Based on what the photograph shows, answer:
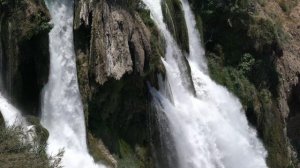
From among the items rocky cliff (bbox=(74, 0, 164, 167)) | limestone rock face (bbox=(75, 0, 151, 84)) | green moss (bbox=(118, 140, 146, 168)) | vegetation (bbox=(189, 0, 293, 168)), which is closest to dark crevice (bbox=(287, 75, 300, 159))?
vegetation (bbox=(189, 0, 293, 168))

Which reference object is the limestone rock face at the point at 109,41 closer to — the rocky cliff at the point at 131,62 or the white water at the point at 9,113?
the rocky cliff at the point at 131,62

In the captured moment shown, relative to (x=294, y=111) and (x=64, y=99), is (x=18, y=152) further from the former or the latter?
(x=294, y=111)

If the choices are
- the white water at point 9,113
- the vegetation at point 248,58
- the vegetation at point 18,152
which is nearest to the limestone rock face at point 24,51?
the white water at point 9,113

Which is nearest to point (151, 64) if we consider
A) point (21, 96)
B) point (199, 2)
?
point (21, 96)

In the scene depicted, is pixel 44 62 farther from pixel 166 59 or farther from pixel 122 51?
pixel 166 59

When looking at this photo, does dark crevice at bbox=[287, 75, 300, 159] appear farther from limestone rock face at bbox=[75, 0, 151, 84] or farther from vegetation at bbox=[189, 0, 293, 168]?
limestone rock face at bbox=[75, 0, 151, 84]

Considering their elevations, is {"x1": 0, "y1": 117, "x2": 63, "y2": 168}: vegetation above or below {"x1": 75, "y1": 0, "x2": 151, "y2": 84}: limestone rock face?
below

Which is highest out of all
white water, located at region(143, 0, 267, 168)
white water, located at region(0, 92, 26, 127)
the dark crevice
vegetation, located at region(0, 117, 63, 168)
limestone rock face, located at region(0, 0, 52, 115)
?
limestone rock face, located at region(0, 0, 52, 115)
